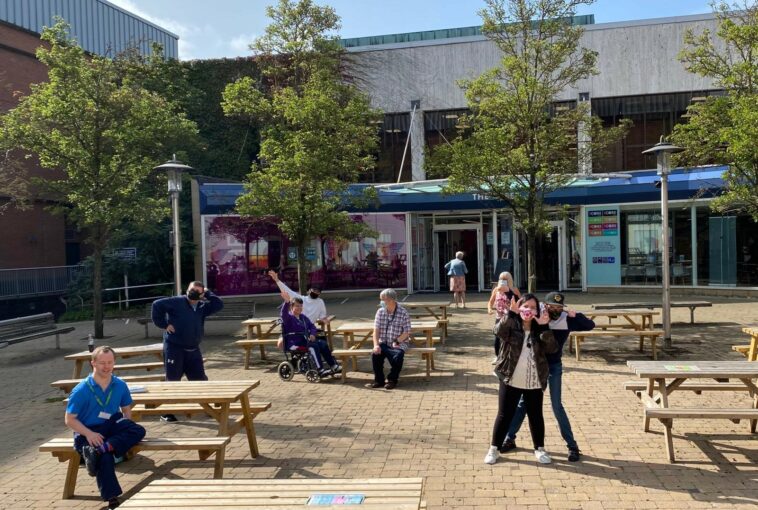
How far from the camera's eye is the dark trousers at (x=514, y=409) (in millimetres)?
5621

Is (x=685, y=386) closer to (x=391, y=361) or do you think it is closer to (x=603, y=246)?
(x=391, y=361)

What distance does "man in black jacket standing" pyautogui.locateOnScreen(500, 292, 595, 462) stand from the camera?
570 centimetres

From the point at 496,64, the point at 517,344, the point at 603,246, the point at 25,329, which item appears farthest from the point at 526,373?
the point at 496,64

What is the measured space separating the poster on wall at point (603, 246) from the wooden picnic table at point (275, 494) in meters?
18.7

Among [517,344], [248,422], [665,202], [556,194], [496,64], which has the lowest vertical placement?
[248,422]

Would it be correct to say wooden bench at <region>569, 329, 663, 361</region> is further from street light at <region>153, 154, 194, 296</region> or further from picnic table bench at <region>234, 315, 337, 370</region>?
street light at <region>153, 154, 194, 296</region>

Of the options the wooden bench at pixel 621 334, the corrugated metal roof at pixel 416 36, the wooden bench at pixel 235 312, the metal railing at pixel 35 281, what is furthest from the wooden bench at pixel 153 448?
the corrugated metal roof at pixel 416 36

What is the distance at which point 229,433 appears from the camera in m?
5.91

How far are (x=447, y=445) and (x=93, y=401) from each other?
3.28m

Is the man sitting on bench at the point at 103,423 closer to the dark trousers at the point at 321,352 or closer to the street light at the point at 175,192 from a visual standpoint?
the dark trousers at the point at 321,352

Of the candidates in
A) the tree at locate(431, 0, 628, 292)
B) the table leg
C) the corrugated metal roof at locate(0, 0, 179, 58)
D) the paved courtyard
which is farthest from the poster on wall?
the corrugated metal roof at locate(0, 0, 179, 58)

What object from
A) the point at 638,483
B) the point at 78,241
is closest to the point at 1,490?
the point at 638,483

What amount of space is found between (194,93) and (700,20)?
848 inches

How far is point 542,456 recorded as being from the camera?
561 centimetres
